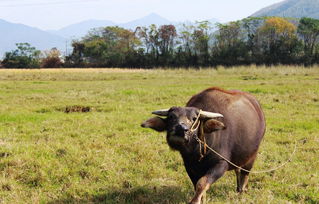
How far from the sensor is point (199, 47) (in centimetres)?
5203

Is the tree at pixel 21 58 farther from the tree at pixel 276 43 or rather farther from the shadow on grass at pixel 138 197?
the shadow on grass at pixel 138 197

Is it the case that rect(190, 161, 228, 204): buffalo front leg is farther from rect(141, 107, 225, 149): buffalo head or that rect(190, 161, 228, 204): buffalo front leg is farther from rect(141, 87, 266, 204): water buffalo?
rect(141, 107, 225, 149): buffalo head

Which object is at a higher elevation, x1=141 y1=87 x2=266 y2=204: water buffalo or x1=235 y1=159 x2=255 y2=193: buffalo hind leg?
x1=141 y1=87 x2=266 y2=204: water buffalo

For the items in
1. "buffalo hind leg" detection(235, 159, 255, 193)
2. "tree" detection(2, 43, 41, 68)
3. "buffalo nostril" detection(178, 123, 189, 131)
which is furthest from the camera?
"tree" detection(2, 43, 41, 68)

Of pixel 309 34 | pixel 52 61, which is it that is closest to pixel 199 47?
pixel 309 34

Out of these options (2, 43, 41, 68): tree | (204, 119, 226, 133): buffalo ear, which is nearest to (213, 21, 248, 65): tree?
(2, 43, 41, 68): tree

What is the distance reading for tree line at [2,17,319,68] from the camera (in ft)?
153

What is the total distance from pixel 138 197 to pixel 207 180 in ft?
3.94

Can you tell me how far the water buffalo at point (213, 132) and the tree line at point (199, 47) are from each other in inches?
1672

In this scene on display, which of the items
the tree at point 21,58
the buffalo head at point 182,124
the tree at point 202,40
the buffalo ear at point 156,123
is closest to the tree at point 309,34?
the tree at point 202,40

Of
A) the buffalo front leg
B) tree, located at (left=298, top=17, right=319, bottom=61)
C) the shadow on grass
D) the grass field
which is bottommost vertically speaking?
the shadow on grass

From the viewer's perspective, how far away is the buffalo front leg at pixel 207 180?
3.54m

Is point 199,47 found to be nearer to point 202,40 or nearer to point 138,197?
point 202,40

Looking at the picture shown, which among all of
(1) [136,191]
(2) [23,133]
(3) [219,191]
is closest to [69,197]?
(1) [136,191]
